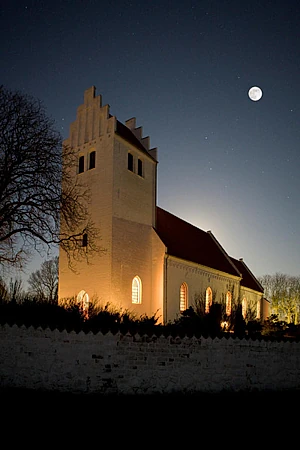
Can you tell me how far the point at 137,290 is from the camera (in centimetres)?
2700

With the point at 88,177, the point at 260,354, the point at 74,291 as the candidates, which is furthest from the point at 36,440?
the point at 88,177

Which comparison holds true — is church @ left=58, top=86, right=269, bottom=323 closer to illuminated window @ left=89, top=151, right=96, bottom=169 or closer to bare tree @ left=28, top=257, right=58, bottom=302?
illuminated window @ left=89, top=151, right=96, bottom=169

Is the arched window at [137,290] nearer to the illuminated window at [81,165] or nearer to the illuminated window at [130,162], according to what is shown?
the illuminated window at [130,162]

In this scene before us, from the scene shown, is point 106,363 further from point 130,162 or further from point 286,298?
point 286,298

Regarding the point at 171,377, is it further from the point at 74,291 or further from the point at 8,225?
the point at 74,291

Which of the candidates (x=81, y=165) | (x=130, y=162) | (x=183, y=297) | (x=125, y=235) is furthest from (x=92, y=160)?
(x=183, y=297)

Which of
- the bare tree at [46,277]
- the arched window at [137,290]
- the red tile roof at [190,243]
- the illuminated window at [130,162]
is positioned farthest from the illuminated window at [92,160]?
the bare tree at [46,277]

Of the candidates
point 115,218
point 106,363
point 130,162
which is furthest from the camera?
point 130,162

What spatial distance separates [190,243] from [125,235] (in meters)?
9.76

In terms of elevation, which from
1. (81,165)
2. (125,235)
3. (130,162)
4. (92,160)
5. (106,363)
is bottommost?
(106,363)

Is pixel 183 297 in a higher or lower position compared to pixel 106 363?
higher

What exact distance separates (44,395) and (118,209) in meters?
15.1

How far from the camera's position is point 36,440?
331 inches

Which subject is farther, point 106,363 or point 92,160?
point 92,160
